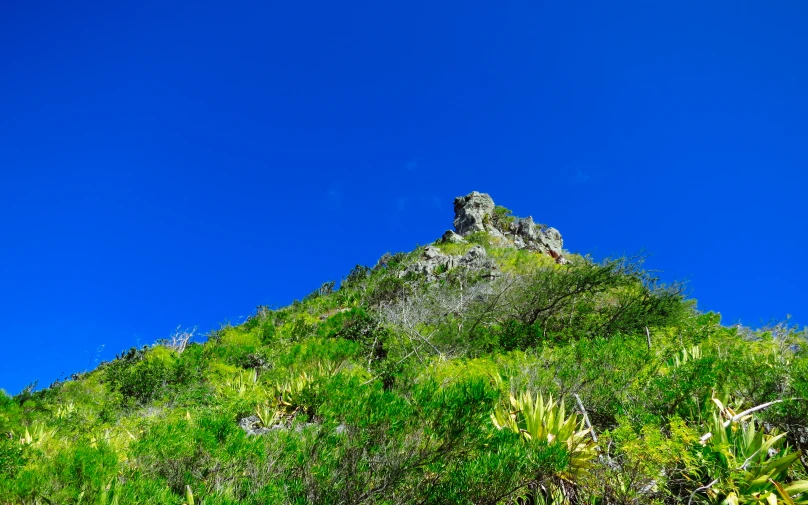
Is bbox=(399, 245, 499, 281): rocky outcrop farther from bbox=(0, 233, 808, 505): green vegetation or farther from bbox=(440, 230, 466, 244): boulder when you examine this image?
bbox=(0, 233, 808, 505): green vegetation

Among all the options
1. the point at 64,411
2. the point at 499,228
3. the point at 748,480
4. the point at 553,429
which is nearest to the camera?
the point at 748,480

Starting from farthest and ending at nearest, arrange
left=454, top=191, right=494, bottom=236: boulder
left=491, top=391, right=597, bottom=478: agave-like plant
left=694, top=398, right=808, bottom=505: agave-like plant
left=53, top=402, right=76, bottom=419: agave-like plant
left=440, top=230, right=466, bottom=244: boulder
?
left=454, top=191, right=494, bottom=236: boulder < left=440, top=230, right=466, bottom=244: boulder < left=53, top=402, right=76, bottom=419: agave-like plant < left=491, top=391, right=597, bottom=478: agave-like plant < left=694, top=398, right=808, bottom=505: agave-like plant

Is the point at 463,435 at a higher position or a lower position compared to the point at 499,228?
lower

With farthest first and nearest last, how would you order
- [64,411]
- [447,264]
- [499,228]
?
[499,228] < [447,264] < [64,411]

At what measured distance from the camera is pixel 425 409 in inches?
178

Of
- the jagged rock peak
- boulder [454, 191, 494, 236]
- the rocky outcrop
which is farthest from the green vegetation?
boulder [454, 191, 494, 236]

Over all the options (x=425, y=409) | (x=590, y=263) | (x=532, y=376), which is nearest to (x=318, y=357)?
(x=532, y=376)

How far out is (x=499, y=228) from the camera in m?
47.8

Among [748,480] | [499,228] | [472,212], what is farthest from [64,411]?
[499,228]

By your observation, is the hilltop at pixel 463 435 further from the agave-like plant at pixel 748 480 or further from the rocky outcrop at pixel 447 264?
the rocky outcrop at pixel 447 264

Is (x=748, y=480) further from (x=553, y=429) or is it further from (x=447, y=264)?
(x=447, y=264)

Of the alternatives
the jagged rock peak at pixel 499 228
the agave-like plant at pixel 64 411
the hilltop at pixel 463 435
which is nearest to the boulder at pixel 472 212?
the jagged rock peak at pixel 499 228

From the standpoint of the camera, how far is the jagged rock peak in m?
43.6

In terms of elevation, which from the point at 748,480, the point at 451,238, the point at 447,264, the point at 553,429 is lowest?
the point at 748,480
